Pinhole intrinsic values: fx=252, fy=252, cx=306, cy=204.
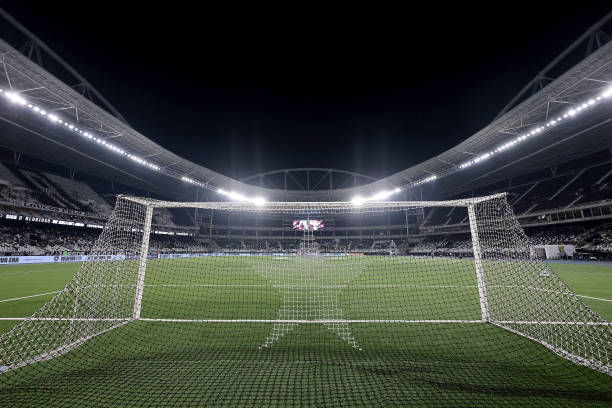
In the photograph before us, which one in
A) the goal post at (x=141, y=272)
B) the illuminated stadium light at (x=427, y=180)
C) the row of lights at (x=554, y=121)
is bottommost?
the goal post at (x=141, y=272)

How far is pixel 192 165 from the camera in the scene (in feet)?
91.9

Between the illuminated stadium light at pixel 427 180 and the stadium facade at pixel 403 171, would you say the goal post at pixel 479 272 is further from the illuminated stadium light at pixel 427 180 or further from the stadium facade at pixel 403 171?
the illuminated stadium light at pixel 427 180

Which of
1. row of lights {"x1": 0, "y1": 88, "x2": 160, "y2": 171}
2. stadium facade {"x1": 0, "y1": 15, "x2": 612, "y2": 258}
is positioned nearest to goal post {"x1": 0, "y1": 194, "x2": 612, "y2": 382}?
stadium facade {"x1": 0, "y1": 15, "x2": 612, "y2": 258}

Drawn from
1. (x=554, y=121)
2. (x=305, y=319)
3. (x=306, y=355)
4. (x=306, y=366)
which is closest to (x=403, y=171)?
(x=554, y=121)

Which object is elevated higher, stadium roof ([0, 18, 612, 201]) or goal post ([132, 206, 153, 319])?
stadium roof ([0, 18, 612, 201])

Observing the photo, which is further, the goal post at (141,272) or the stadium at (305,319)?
the goal post at (141,272)

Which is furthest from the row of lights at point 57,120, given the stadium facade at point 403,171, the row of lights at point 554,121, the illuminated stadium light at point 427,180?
the row of lights at point 554,121

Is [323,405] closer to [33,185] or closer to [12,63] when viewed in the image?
[12,63]

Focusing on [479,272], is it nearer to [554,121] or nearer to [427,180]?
[554,121]

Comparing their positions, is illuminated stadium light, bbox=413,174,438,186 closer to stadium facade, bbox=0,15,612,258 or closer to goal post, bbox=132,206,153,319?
stadium facade, bbox=0,15,612,258

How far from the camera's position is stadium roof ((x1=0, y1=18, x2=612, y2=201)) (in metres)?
13.4

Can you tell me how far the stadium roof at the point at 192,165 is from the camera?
1337cm

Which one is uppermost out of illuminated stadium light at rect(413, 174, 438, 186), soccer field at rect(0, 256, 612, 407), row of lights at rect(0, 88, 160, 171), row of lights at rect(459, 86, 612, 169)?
row of lights at rect(459, 86, 612, 169)

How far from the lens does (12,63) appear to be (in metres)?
11.8
